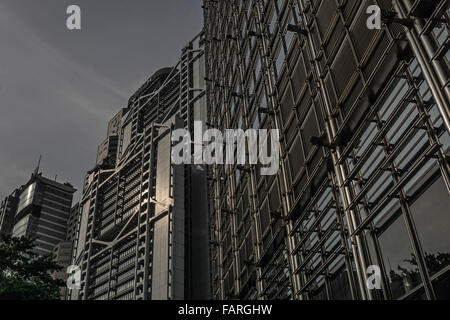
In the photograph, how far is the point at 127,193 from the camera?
142m

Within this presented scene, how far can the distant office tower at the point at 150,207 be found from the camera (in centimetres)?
11081

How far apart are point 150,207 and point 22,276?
9379 centimetres

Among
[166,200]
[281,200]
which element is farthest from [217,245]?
[166,200]

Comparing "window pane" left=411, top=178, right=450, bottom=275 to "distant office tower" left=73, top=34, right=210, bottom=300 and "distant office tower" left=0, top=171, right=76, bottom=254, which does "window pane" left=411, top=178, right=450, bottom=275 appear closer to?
"distant office tower" left=73, top=34, right=210, bottom=300

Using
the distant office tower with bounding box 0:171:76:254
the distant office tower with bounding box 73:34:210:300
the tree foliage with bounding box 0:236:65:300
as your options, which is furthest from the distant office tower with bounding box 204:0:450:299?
the distant office tower with bounding box 0:171:76:254

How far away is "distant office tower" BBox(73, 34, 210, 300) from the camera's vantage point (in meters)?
111

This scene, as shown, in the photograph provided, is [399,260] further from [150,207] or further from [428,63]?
[150,207]

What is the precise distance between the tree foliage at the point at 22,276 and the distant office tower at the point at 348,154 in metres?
11.4

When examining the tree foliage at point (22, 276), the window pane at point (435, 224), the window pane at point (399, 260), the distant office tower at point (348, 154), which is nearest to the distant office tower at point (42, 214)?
the tree foliage at point (22, 276)

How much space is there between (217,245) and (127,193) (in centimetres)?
10795

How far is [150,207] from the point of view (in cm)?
12269

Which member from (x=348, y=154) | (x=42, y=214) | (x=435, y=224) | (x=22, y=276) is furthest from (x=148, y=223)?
(x=435, y=224)

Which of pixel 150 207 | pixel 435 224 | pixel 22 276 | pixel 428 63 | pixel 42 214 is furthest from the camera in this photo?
pixel 42 214
